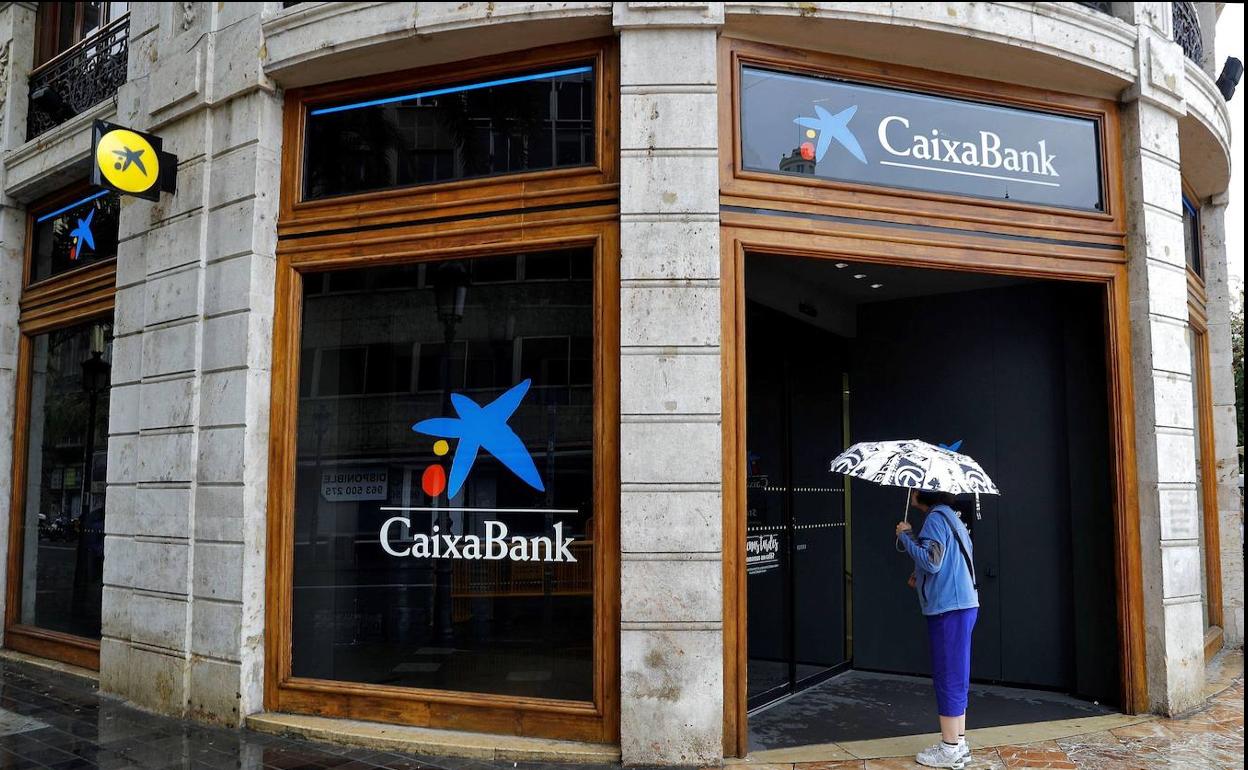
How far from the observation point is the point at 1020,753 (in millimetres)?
5961

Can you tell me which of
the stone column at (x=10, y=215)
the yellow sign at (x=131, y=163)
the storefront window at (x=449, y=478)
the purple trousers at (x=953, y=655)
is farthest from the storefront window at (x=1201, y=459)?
the stone column at (x=10, y=215)

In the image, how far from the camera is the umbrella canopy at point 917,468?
17.4 feet

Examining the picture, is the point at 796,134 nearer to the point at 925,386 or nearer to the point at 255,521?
the point at 925,386

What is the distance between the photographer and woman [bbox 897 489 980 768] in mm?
5602

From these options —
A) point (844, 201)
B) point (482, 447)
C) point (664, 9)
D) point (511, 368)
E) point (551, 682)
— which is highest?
point (664, 9)

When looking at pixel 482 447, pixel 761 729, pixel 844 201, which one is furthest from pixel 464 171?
pixel 761 729

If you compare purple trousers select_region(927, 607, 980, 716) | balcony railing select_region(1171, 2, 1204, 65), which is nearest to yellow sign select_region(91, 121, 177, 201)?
purple trousers select_region(927, 607, 980, 716)

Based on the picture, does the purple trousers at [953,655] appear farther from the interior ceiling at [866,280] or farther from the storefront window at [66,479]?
the storefront window at [66,479]

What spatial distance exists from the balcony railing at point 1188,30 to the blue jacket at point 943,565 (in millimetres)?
5366

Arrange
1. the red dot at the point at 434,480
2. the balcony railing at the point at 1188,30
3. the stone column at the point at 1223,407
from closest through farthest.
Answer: the red dot at the point at 434,480, the balcony railing at the point at 1188,30, the stone column at the point at 1223,407

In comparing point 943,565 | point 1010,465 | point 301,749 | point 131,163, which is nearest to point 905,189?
point 943,565

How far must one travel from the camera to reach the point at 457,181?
260 inches

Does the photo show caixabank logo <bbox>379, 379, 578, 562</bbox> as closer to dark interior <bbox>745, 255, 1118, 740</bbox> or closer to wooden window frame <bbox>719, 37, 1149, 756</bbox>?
wooden window frame <bbox>719, 37, 1149, 756</bbox>

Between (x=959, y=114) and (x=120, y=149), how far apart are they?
6.74 meters
